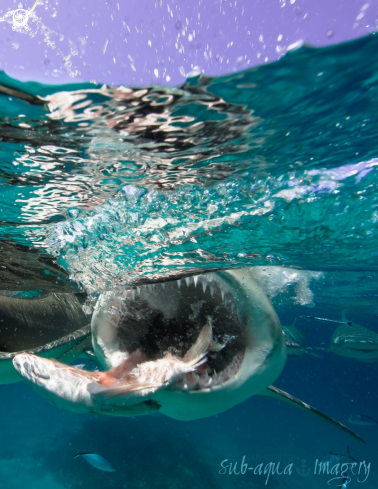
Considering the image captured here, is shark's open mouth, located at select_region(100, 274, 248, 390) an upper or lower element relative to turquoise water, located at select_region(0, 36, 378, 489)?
lower

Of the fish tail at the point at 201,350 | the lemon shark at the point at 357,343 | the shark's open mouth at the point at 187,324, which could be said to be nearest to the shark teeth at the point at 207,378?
the shark's open mouth at the point at 187,324

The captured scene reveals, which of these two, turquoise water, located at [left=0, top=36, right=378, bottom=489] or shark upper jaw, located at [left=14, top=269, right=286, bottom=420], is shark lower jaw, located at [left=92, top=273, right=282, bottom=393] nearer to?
shark upper jaw, located at [left=14, top=269, right=286, bottom=420]

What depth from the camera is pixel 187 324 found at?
4031mm

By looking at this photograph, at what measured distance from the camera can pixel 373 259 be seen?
27.2 ft

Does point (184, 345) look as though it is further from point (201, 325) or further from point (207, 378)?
point (207, 378)

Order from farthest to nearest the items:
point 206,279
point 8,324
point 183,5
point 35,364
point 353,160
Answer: point 8,324 < point 206,279 < point 353,160 < point 35,364 < point 183,5

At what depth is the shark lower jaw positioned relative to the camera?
10.1 feet

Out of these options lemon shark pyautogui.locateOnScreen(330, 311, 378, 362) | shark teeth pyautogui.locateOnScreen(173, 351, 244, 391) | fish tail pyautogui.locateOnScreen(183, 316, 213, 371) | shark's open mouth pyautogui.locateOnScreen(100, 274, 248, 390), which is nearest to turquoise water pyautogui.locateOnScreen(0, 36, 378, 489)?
shark's open mouth pyautogui.locateOnScreen(100, 274, 248, 390)

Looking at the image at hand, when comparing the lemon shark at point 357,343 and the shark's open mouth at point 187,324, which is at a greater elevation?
the shark's open mouth at point 187,324

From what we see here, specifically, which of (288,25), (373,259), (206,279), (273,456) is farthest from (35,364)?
(273,456)

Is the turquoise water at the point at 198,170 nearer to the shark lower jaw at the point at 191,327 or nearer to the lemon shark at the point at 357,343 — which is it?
the shark lower jaw at the point at 191,327

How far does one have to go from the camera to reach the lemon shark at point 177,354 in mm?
2344

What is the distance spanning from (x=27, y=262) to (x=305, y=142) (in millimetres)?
5722

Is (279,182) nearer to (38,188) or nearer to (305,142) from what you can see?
(305,142)
